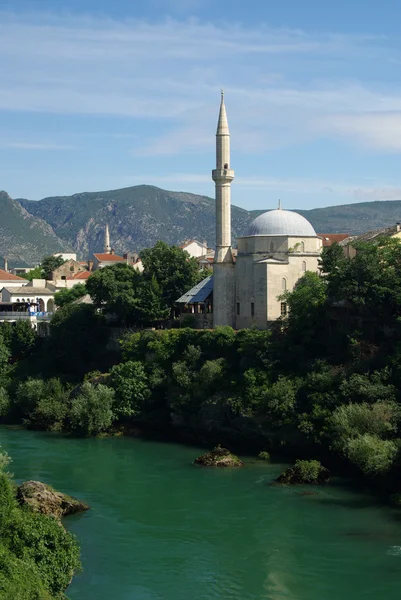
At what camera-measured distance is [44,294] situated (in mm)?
80125

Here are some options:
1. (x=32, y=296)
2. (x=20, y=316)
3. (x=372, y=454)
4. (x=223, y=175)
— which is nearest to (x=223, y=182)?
(x=223, y=175)

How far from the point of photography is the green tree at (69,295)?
244ft

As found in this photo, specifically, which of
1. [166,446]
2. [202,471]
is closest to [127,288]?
[166,446]

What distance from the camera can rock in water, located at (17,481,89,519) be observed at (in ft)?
115

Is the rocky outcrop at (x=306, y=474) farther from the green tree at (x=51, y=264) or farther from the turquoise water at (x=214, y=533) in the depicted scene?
the green tree at (x=51, y=264)

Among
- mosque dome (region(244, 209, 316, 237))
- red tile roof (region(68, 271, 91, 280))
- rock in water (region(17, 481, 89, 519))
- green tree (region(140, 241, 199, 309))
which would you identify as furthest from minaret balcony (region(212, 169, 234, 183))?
red tile roof (region(68, 271, 91, 280))

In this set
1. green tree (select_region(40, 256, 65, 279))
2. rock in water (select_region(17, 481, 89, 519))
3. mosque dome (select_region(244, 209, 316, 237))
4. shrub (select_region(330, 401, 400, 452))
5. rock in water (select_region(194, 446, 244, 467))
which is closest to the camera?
rock in water (select_region(17, 481, 89, 519))

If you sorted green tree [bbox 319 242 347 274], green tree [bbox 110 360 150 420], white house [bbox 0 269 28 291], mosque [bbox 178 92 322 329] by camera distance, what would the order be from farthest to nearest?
white house [bbox 0 269 28 291] → green tree [bbox 319 242 347 274] → mosque [bbox 178 92 322 329] → green tree [bbox 110 360 150 420]

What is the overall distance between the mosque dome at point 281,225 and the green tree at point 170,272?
7982 millimetres

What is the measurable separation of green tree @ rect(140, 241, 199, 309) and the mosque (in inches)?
235

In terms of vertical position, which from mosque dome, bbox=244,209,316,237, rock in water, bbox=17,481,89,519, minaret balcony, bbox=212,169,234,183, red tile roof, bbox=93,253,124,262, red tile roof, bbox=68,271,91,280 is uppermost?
minaret balcony, bbox=212,169,234,183

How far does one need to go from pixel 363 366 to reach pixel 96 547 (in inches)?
700

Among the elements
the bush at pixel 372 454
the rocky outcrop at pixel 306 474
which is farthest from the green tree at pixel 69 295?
the bush at pixel 372 454

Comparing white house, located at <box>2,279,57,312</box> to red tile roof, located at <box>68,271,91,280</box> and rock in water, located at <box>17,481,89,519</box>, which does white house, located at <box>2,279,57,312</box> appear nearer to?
red tile roof, located at <box>68,271,91,280</box>
